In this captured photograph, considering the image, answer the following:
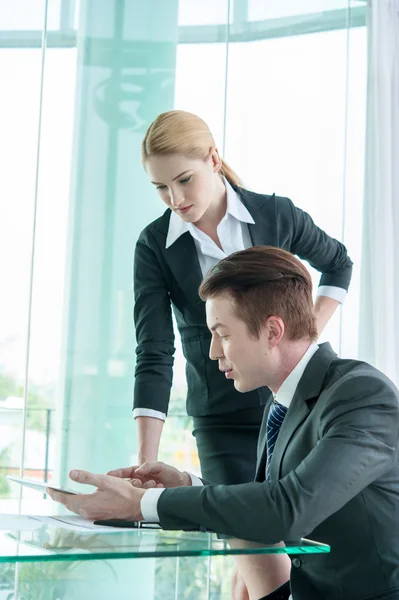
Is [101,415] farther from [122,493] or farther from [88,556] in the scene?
[88,556]

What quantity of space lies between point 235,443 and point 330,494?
0.93 m

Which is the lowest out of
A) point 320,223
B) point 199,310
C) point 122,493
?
point 122,493

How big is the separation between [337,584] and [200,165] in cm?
110

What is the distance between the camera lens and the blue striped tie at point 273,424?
5.32 feet

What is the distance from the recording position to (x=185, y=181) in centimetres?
208

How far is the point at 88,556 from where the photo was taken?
1055mm

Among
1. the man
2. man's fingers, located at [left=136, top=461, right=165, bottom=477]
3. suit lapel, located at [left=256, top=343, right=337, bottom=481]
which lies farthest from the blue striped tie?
man's fingers, located at [left=136, top=461, right=165, bottom=477]

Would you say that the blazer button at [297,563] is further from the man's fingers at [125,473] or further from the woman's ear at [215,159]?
the woman's ear at [215,159]

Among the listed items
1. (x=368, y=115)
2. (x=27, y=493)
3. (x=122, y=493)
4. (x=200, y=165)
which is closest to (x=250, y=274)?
(x=122, y=493)

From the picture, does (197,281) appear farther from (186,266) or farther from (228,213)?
(228,213)

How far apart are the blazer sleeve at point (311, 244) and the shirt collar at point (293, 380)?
2.51 ft

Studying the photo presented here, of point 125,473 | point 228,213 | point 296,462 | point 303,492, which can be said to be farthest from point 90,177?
point 303,492

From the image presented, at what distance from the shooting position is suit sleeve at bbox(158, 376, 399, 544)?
1.22 m

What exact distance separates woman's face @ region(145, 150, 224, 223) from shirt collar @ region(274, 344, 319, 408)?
67 cm
